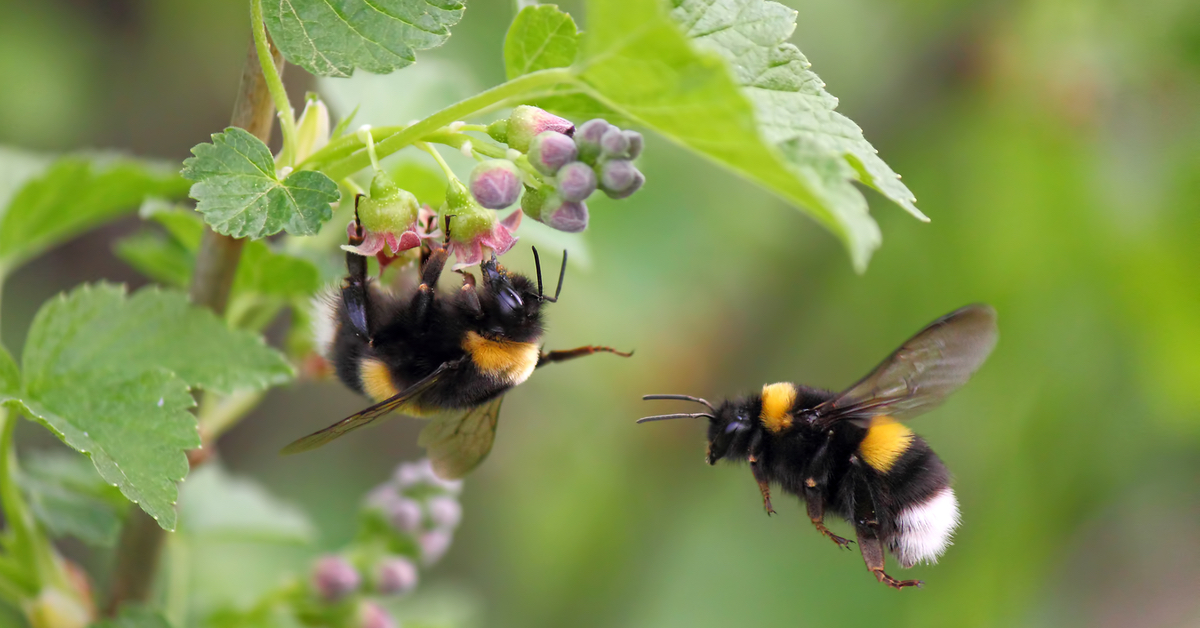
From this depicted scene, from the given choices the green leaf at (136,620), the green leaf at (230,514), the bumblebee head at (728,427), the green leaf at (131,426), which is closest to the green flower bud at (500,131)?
the green leaf at (131,426)

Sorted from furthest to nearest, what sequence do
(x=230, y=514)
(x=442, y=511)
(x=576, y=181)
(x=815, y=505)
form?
(x=230, y=514) → (x=442, y=511) → (x=815, y=505) → (x=576, y=181)

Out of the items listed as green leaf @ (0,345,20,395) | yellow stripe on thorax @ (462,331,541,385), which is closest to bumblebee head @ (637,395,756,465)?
yellow stripe on thorax @ (462,331,541,385)

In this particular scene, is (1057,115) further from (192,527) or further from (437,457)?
(192,527)

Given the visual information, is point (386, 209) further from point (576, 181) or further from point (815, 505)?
point (815, 505)

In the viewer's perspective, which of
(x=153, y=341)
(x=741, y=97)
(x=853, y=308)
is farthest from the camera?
(x=853, y=308)

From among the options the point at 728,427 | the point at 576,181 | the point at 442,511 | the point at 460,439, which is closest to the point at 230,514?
the point at 442,511

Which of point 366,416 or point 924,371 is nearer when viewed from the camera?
point 366,416
